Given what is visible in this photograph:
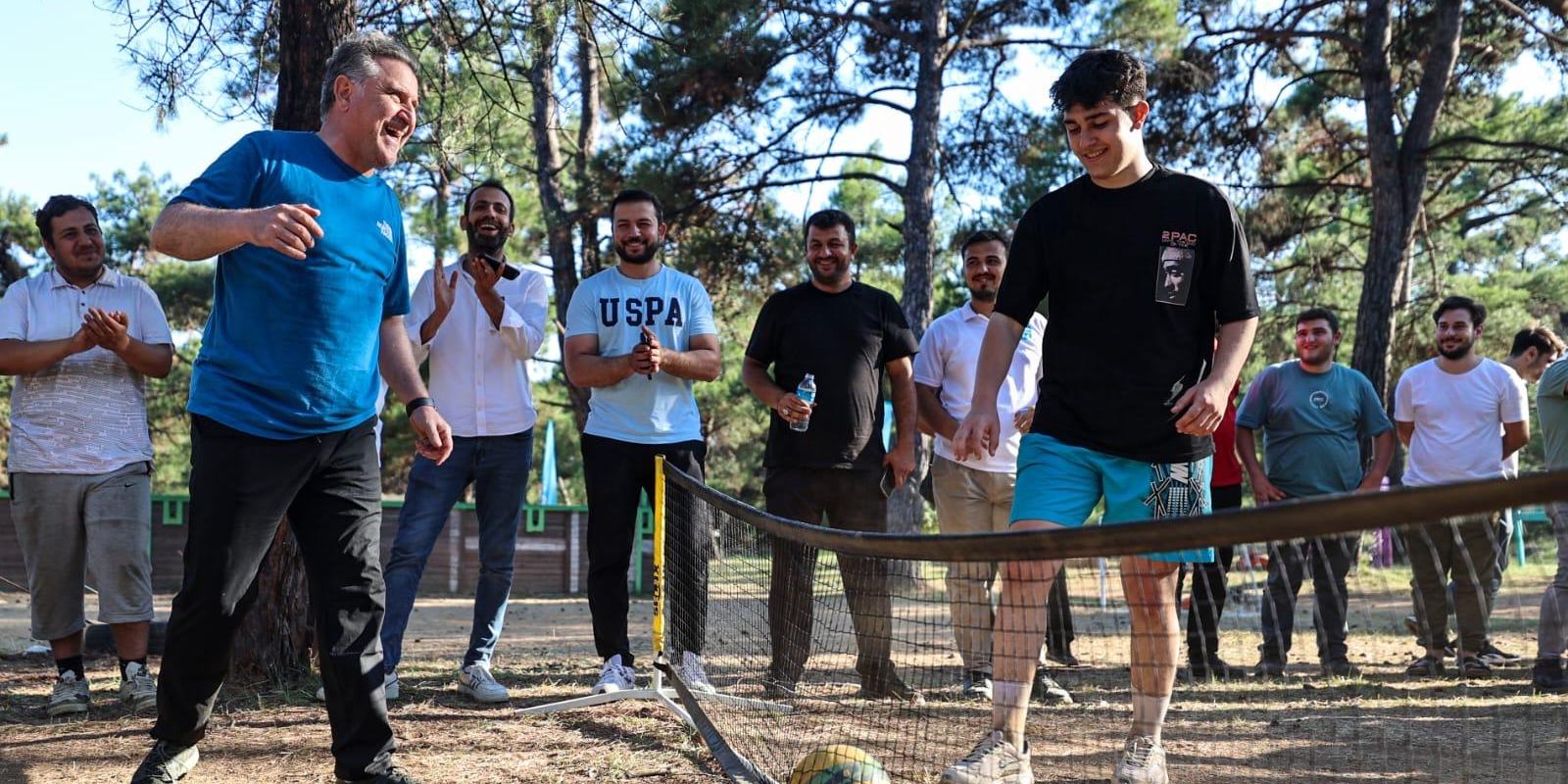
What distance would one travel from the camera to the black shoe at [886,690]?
4336 mm

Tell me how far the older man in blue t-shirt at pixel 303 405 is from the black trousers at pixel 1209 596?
2330 mm

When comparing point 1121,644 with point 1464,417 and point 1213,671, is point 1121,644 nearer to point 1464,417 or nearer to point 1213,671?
point 1213,671

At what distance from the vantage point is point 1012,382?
19.4ft

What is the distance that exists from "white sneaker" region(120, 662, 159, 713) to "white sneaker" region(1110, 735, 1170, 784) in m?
3.86

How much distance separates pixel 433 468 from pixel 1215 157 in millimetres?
12617

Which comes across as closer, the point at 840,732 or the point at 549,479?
the point at 840,732

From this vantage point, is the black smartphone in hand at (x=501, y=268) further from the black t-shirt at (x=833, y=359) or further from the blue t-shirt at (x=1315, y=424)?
the blue t-shirt at (x=1315, y=424)

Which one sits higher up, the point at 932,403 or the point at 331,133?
the point at 331,133

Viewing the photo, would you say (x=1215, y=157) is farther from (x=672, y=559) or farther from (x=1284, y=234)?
(x=672, y=559)

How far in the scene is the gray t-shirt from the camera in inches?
254

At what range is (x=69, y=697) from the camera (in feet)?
16.4

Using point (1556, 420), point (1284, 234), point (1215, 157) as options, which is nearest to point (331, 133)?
point (1556, 420)

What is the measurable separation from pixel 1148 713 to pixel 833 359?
2809mm

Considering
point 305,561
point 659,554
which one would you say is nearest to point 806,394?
point 659,554
